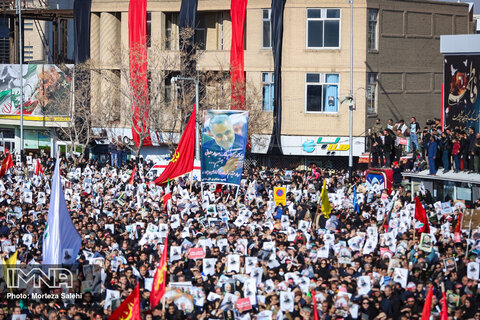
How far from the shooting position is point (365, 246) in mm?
21031

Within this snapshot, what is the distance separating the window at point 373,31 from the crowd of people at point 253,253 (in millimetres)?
15577

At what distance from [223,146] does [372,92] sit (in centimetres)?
1875

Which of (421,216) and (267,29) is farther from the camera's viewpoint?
(267,29)

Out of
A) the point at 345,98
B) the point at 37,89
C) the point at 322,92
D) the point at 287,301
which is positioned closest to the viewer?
the point at 287,301

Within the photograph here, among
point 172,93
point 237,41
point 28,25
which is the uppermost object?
point 28,25

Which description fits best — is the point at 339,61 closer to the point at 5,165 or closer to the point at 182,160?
the point at 182,160

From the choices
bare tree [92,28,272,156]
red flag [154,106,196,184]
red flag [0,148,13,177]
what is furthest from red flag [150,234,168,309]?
bare tree [92,28,272,156]

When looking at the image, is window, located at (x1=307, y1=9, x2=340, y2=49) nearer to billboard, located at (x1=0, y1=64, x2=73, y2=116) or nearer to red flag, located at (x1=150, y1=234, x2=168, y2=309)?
billboard, located at (x1=0, y1=64, x2=73, y2=116)

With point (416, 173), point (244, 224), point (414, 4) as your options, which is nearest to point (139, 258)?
point (244, 224)

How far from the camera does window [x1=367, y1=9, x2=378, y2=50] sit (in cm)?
4450

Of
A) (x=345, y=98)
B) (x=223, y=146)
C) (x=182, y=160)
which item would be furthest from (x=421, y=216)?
(x=345, y=98)

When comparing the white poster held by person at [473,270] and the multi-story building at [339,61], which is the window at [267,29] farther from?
the white poster held by person at [473,270]

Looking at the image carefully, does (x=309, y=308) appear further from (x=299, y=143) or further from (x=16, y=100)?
(x=16, y=100)

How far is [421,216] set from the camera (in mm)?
23016
